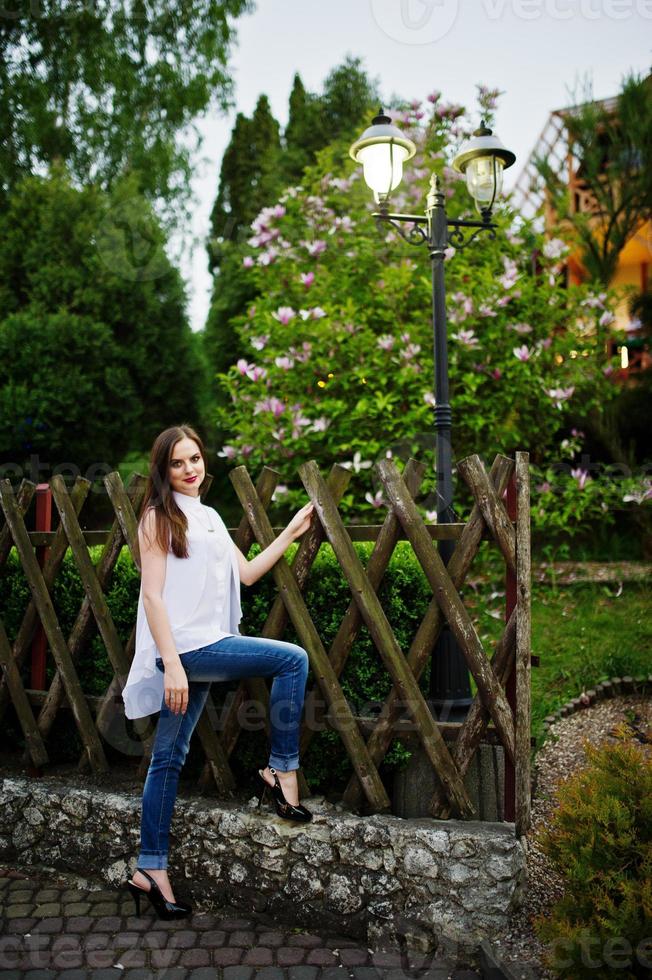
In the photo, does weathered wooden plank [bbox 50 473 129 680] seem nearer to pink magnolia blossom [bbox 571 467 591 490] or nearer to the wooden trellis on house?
the wooden trellis on house

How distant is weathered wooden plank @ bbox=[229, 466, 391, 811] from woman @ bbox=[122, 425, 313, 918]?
0.11m

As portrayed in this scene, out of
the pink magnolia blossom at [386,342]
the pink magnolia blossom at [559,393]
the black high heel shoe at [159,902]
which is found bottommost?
the black high heel shoe at [159,902]

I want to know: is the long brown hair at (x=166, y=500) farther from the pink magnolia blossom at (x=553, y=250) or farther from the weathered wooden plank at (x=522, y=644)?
the pink magnolia blossom at (x=553, y=250)

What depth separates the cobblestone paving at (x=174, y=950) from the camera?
2.36 meters

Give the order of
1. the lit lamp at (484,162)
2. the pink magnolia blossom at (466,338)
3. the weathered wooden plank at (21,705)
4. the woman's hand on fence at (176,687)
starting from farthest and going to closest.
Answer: the pink magnolia blossom at (466,338), the lit lamp at (484,162), the weathered wooden plank at (21,705), the woman's hand on fence at (176,687)

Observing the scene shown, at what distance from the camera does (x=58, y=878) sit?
3.05 meters

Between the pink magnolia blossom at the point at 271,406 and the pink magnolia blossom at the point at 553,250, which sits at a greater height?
the pink magnolia blossom at the point at 553,250

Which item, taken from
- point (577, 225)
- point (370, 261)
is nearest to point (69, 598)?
point (370, 261)

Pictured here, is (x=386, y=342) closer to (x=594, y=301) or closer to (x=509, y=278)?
(x=509, y=278)

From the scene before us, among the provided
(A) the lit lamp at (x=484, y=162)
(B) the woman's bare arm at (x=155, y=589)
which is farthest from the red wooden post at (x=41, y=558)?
(A) the lit lamp at (x=484, y=162)

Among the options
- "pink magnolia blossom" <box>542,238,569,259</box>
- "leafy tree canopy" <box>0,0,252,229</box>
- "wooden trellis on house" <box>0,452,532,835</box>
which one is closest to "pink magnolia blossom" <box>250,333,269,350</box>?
"pink magnolia blossom" <box>542,238,569,259</box>

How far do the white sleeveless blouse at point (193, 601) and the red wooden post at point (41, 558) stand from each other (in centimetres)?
107

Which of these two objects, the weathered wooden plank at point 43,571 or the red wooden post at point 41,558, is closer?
the weathered wooden plank at point 43,571

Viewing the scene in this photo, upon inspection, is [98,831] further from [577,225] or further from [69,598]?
[577,225]
